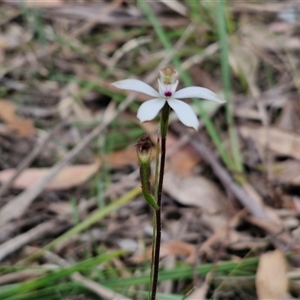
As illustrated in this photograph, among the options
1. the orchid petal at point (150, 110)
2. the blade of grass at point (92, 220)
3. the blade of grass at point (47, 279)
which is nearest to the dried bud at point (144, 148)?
Result: the orchid petal at point (150, 110)

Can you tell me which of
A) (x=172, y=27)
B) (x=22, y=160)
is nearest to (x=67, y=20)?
(x=172, y=27)

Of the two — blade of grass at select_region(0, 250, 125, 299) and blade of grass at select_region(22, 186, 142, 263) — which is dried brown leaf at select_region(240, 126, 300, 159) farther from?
blade of grass at select_region(0, 250, 125, 299)

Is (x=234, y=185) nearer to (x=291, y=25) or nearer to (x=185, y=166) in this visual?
(x=185, y=166)

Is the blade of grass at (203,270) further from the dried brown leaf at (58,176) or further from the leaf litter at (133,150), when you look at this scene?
the dried brown leaf at (58,176)

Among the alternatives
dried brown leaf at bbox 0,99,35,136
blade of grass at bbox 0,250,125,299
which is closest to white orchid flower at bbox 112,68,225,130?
blade of grass at bbox 0,250,125,299

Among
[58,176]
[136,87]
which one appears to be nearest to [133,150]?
[58,176]

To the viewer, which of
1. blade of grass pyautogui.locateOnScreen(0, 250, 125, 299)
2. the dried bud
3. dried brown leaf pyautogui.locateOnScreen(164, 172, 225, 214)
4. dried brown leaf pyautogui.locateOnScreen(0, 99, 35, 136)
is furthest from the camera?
dried brown leaf pyautogui.locateOnScreen(0, 99, 35, 136)
